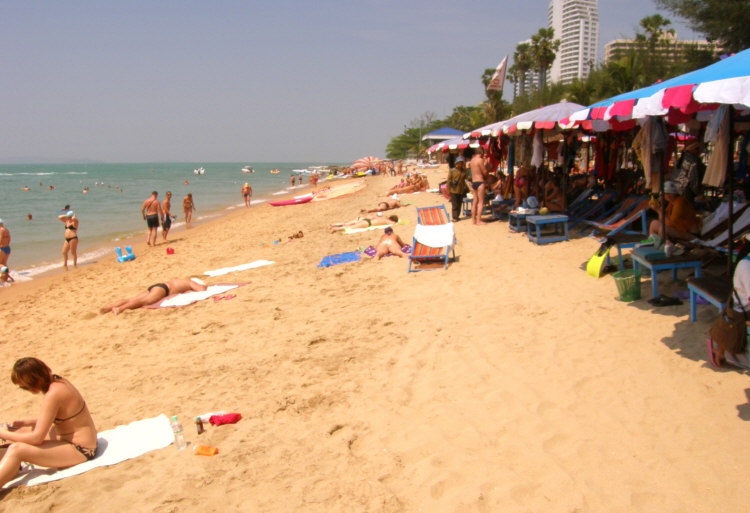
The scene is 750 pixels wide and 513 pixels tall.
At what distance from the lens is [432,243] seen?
7676 mm

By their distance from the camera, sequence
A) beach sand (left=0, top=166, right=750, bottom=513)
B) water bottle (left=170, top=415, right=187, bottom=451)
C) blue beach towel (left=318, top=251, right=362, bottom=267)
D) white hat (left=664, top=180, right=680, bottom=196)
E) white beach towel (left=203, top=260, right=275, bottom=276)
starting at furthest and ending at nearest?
white beach towel (left=203, top=260, right=275, bottom=276), blue beach towel (left=318, top=251, right=362, bottom=267), white hat (left=664, top=180, right=680, bottom=196), water bottle (left=170, top=415, right=187, bottom=451), beach sand (left=0, top=166, right=750, bottom=513)

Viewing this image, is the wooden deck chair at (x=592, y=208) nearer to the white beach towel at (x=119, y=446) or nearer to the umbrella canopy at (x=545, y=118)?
the umbrella canopy at (x=545, y=118)

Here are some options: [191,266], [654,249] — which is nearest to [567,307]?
[654,249]

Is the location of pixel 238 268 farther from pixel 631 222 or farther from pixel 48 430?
pixel 631 222

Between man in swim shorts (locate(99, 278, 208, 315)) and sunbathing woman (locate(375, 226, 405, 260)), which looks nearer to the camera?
man in swim shorts (locate(99, 278, 208, 315))

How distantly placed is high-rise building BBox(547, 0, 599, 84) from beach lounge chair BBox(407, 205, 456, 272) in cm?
14934

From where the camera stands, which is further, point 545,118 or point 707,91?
point 545,118

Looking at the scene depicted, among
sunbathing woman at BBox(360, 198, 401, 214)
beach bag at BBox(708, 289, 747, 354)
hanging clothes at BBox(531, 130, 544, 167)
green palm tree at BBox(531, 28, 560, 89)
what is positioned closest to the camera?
beach bag at BBox(708, 289, 747, 354)

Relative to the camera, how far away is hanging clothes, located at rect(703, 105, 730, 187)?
4090 mm

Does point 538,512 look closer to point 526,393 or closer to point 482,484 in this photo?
point 482,484

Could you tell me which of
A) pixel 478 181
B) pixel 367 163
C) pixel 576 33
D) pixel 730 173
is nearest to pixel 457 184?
pixel 478 181

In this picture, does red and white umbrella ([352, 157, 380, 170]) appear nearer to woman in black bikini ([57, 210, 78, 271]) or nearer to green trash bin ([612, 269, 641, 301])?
woman in black bikini ([57, 210, 78, 271])

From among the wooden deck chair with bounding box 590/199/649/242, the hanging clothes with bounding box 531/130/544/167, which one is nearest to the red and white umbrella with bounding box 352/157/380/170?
the hanging clothes with bounding box 531/130/544/167

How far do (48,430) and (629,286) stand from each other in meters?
4.84
